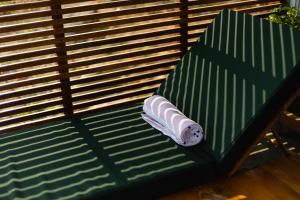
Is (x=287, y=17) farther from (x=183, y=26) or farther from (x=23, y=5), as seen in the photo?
(x=23, y=5)

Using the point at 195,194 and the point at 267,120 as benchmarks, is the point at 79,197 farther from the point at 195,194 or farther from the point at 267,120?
the point at 267,120

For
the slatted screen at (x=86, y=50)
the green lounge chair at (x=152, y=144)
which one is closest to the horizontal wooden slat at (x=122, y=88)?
the slatted screen at (x=86, y=50)

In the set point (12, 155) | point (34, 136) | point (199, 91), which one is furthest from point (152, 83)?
point (12, 155)

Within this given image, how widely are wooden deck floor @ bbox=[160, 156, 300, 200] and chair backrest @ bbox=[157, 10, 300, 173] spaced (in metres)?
0.18

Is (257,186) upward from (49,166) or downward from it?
downward

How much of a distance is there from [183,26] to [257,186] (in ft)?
4.32

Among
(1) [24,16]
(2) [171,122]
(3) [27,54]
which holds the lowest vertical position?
(2) [171,122]

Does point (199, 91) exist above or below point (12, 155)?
above

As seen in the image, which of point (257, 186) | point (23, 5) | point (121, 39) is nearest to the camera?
point (257, 186)

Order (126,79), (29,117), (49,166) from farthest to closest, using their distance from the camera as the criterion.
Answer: (126,79) → (29,117) → (49,166)

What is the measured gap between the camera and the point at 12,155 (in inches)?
101

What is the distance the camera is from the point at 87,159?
2469mm

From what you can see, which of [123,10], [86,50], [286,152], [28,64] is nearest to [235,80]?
[286,152]

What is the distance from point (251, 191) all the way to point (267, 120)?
1.37 ft
